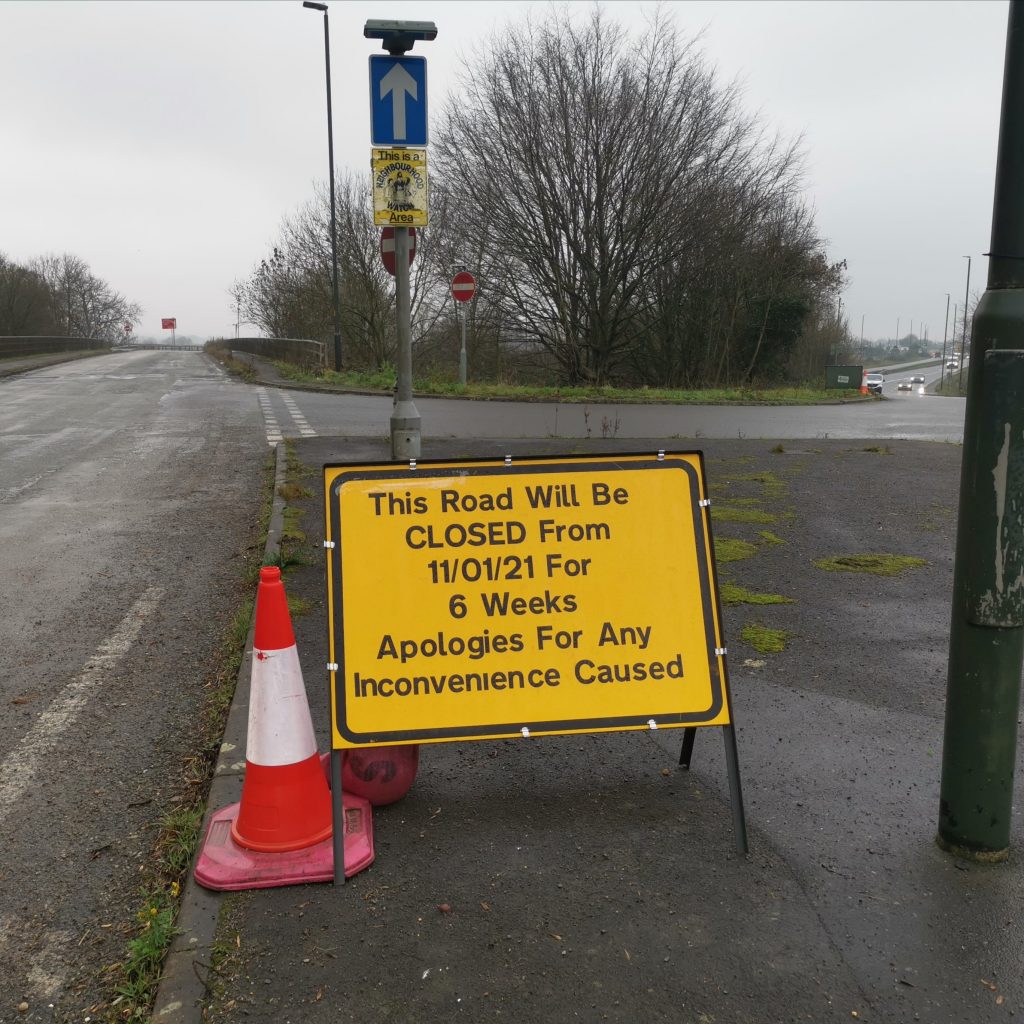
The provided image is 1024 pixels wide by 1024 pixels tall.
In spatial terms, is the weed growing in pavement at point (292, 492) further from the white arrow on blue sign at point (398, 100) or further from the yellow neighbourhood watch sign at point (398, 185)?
the white arrow on blue sign at point (398, 100)

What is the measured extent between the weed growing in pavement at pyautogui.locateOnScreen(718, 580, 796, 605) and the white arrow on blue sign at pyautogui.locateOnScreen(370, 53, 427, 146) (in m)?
3.57

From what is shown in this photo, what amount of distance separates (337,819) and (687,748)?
1348 mm

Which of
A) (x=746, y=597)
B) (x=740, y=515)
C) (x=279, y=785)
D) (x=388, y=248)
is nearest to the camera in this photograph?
(x=279, y=785)

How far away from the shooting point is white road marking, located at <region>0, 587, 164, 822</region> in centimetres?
349

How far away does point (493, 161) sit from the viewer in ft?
88.8

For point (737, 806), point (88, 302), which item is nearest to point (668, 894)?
point (737, 806)

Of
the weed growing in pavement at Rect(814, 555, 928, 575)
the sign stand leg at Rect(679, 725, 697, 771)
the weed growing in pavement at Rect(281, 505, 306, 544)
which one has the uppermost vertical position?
the weed growing in pavement at Rect(281, 505, 306, 544)

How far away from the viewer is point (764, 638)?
4.95m

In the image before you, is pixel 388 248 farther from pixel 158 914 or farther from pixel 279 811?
pixel 158 914

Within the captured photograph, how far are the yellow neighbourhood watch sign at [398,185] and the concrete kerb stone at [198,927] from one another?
3780 millimetres

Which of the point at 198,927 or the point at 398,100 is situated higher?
the point at 398,100

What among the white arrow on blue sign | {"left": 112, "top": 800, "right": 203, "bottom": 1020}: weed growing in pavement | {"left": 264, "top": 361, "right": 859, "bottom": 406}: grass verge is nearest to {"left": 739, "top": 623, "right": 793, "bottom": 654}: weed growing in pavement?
{"left": 112, "top": 800, "right": 203, "bottom": 1020}: weed growing in pavement

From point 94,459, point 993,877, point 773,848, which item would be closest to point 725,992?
point 773,848

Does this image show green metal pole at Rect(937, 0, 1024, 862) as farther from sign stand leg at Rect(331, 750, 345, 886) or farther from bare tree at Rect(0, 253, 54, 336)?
bare tree at Rect(0, 253, 54, 336)
